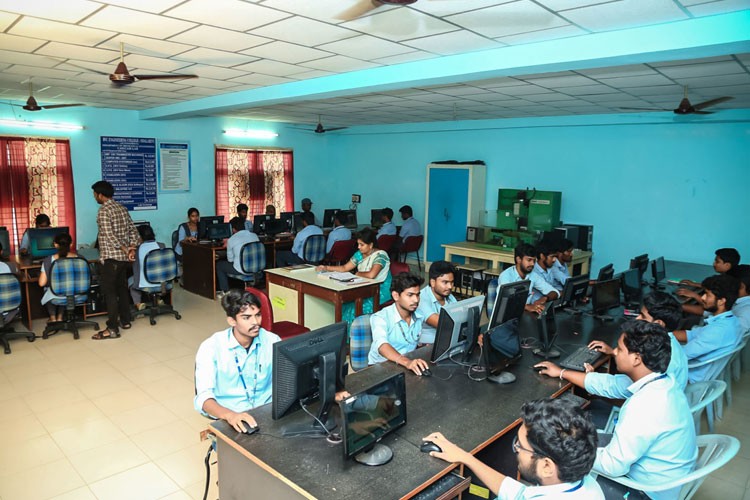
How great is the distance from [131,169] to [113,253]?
321cm

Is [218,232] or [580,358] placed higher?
[218,232]

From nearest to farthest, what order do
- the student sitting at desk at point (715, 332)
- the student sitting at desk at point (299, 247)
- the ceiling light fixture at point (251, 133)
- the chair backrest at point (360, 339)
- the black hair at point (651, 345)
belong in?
1. the black hair at point (651, 345)
2. the chair backrest at point (360, 339)
3. the student sitting at desk at point (715, 332)
4. the student sitting at desk at point (299, 247)
5. the ceiling light fixture at point (251, 133)

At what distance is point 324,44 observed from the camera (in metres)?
3.69

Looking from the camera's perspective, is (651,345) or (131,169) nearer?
(651,345)

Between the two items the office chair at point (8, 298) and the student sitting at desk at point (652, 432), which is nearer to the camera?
the student sitting at desk at point (652, 432)

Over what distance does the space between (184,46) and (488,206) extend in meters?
6.19

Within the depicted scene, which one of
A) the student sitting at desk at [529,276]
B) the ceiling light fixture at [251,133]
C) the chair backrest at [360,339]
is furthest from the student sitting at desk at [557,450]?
the ceiling light fixture at [251,133]

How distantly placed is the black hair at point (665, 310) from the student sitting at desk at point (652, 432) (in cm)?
95

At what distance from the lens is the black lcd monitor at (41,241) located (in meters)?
5.95

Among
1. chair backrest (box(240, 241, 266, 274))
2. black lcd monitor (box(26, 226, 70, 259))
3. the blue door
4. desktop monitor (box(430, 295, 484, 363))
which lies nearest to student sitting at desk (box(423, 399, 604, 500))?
desktop monitor (box(430, 295, 484, 363))

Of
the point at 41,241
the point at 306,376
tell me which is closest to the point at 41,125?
the point at 41,241

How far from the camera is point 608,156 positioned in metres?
7.35

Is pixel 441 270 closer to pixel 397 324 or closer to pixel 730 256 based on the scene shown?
pixel 397 324

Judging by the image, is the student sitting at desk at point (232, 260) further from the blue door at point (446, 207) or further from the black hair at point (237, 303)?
the black hair at point (237, 303)
